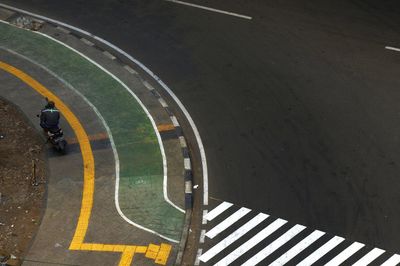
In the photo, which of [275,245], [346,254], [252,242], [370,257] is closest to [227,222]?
[252,242]

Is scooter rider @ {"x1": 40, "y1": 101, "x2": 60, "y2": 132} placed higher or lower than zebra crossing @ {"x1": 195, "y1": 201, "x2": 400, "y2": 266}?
higher

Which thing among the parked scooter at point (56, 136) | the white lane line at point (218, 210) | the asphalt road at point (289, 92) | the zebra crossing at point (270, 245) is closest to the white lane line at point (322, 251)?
the zebra crossing at point (270, 245)

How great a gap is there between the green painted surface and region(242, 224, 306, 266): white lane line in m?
2.19

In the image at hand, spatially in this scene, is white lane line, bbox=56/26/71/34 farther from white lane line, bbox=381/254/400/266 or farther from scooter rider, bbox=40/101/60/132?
white lane line, bbox=381/254/400/266

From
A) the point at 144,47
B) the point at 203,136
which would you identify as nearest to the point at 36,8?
the point at 144,47

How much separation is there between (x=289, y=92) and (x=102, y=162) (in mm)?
7232

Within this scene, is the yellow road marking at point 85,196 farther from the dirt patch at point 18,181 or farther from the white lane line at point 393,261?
the white lane line at point 393,261

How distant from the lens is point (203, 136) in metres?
19.5

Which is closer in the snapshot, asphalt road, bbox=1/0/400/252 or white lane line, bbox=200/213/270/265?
white lane line, bbox=200/213/270/265

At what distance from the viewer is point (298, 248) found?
15.9 metres

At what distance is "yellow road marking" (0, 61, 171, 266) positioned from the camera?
15.7 m

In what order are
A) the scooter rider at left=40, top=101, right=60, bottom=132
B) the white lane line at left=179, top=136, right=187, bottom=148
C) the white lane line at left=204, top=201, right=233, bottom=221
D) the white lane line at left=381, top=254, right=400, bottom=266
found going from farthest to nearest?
the white lane line at left=179, top=136, right=187, bottom=148
the scooter rider at left=40, top=101, right=60, bottom=132
the white lane line at left=204, top=201, right=233, bottom=221
the white lane line at left=381, top=254, right=400, bottom=266

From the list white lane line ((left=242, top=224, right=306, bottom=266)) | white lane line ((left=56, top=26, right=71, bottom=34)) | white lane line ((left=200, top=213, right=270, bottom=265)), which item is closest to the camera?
white lane line ((left=242, top=224, right=306, bottom=266))

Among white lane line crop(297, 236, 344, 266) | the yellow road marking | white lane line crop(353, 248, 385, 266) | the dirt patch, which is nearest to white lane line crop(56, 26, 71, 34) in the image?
the yellow road marking
